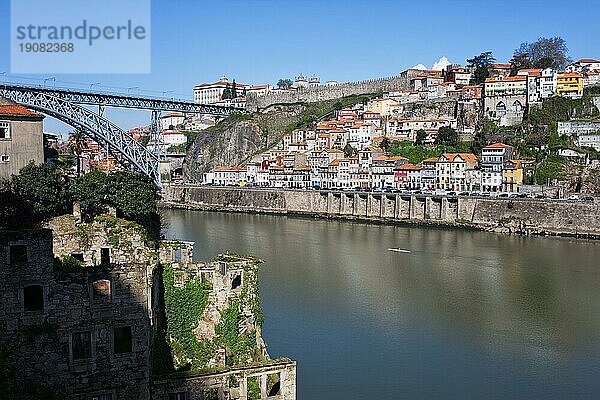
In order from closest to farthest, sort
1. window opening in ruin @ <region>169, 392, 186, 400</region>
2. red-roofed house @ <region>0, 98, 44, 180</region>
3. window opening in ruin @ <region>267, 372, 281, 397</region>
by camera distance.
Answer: window opening in ruin @ <region>169, 392, 186, 400</region> < window opening in ruin @ <region>267, 372, 281, 397</region> < red-roofed house @ <region>0, 98, 44, 180</region>

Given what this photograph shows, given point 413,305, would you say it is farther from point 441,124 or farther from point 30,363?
point 441,124

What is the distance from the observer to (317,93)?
58.4 metres

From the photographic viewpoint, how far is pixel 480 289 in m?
16.9

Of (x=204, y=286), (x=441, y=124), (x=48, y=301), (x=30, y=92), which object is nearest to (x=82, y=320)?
(x=48, y=301)

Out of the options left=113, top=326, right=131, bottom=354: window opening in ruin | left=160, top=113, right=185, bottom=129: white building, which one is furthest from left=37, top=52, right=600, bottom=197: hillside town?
left=113, top=326, right=131, bottom=354: window opening in ruin

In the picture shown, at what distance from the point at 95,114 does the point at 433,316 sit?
17.2m

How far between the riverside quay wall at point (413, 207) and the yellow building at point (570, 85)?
1581 centimetres

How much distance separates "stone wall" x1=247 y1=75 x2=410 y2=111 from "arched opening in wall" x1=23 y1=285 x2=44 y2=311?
5289 centimetres

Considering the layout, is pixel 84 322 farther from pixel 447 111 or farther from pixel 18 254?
pixel 447 111

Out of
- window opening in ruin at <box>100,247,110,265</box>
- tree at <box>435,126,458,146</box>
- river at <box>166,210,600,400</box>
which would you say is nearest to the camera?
window opening in ruin at <box>100,247,110,265</box>

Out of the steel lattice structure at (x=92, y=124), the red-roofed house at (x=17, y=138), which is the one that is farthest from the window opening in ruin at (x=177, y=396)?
the steel lattice structure at (x=92, y=124)

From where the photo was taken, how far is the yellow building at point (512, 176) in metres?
33.5

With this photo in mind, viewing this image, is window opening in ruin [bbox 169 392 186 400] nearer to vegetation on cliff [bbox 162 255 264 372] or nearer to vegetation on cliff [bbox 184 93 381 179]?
vegetation on cliff [bbox 162 255 264 372]

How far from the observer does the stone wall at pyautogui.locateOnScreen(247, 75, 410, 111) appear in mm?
Result: 57456
